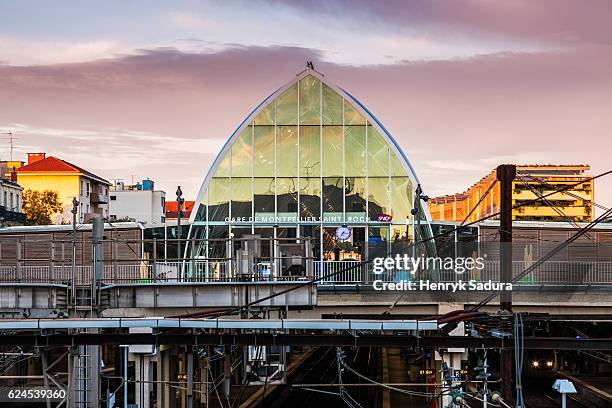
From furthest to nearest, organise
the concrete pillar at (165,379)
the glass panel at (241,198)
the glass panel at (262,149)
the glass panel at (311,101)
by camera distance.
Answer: the glass panel at (311,101) < the glass panel at (262,149) < the glass panel at (241,198) < the concrete pillar at (165,379)

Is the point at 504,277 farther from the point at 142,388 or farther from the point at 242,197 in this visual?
the point at 242,197

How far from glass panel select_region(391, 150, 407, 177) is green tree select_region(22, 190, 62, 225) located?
63592 millimetres

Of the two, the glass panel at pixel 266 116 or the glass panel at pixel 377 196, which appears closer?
the glass panel at pixel 377 196

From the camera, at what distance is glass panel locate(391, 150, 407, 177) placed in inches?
2554

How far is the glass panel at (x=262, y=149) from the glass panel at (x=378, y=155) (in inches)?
233

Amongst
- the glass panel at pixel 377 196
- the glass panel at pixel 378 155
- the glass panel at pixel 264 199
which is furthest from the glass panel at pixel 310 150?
the glass panel at pixel 377 196

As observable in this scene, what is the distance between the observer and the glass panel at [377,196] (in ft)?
211

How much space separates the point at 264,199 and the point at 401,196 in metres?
8.22

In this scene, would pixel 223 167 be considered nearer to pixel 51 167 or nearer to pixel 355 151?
pixel 355 151

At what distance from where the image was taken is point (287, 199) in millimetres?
64188

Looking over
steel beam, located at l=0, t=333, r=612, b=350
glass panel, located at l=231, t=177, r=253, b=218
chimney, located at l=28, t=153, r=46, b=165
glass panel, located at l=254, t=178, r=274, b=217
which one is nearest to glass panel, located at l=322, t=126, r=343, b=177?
glass panel, located at l=254, t=178, r=274, b=217

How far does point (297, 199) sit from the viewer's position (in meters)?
64.2

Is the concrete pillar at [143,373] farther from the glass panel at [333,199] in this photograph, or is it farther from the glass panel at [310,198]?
the glass panel at [333,199]

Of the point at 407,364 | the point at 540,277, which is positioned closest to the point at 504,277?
the point at 540,277
